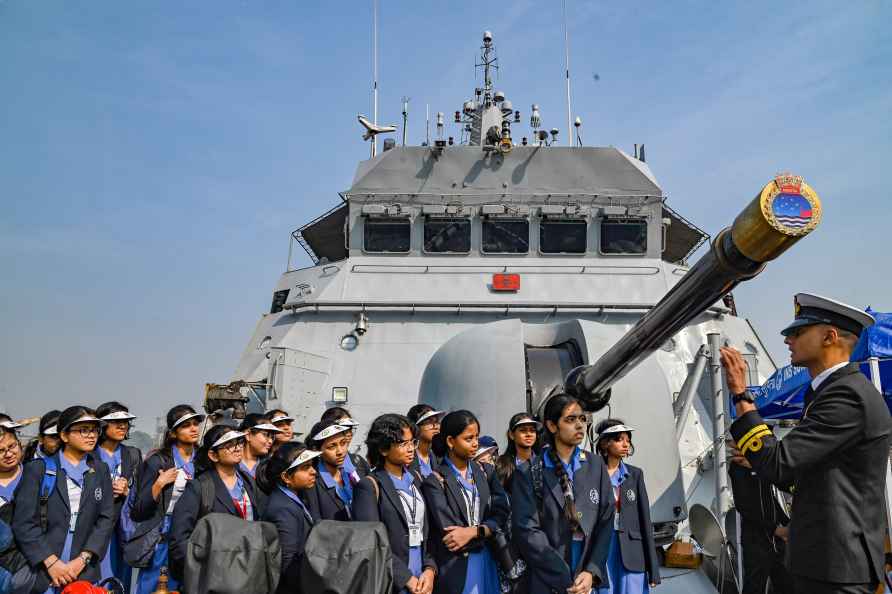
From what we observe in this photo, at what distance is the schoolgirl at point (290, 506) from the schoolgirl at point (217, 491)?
0.98ft

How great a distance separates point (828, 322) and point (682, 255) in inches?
467

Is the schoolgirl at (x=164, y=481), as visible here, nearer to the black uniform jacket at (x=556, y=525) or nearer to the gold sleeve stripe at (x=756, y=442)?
the black uniform jacket at (x=556, y=525)

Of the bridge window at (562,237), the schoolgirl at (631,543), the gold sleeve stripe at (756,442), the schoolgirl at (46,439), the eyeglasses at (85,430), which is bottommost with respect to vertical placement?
the schoolgirl at (631,543)

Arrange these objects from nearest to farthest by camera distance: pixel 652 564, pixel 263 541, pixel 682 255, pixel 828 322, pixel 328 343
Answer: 1. pixel 828 322
2. pixel 263 541
3. pixel 652 564
4. pixel 328 343
5. pixel 682 255

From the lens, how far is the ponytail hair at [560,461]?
12.2 ft

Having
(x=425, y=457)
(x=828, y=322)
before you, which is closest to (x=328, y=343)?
(x=425, y=457)

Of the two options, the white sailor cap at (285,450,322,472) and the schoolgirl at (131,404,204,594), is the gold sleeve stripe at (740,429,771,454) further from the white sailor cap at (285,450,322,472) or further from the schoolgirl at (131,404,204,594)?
the schoolgirl at (131,404,204,594)

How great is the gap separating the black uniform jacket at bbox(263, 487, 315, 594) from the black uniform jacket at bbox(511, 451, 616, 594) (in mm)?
993

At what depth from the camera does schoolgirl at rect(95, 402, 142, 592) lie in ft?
16.0

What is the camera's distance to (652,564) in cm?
423

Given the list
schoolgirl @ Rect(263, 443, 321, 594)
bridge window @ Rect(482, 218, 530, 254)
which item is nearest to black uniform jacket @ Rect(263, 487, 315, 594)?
schoolgirl @ Rect(263, 443, 321, 594)

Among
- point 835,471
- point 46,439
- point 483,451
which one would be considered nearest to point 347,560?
point 835,471

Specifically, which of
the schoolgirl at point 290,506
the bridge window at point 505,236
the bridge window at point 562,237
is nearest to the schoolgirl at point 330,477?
the schoolgirl at point 290,506

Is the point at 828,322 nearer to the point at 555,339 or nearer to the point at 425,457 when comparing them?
the point at 425,457
